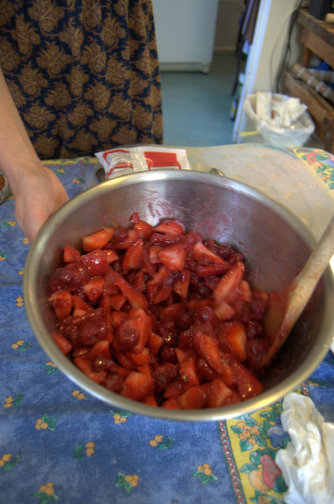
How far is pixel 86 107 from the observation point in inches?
51.3

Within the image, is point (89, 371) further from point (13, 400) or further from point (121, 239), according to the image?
point (121, 239)

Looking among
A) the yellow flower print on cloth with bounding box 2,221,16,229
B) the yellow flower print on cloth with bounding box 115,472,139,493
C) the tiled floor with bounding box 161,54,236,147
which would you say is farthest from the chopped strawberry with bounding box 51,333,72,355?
the tiled floor with bounding box 161,54,236,147

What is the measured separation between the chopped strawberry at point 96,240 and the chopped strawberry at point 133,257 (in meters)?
0.06

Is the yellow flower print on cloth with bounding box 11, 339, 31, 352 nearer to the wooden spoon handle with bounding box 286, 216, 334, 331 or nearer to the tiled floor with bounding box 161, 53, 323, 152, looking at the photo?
the wooden spoon handle with bounding box 286, 216, 334, 331

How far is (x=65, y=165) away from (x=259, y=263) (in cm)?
82

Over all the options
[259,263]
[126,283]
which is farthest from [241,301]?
[126,283]

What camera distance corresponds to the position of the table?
0.56m

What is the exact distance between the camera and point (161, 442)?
0.63 m

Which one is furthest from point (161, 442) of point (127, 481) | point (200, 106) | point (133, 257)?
point (200, 106)

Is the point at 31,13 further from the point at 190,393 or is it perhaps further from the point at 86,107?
the point at 190,393

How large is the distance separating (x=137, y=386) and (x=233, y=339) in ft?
0.71

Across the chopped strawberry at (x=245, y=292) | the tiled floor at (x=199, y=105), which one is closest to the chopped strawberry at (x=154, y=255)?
the chopped strawberry at (x=245, y=292)

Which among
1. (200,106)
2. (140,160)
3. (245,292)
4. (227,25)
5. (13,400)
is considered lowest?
(200,106)

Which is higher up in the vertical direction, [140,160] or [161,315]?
[140,160]
